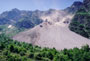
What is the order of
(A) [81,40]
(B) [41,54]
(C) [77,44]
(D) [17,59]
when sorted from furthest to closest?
(A) [81,40] → (C) [77,44] → (B) [41,54] → (D) [17,59]

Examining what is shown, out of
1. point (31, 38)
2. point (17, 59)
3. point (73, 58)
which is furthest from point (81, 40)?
point (17, 59)

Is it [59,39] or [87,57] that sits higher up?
[59,39]

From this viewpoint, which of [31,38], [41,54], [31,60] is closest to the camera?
[31,60]

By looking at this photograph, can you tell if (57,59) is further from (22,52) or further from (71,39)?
(71,39)

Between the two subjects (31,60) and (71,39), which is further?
(71,39)

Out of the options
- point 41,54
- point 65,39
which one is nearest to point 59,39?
point 65,39

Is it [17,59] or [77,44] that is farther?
[77,44]

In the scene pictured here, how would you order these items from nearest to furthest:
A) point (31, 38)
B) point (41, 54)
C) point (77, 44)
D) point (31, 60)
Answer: point (31, 60)
point (41, 54)
point (77, 44)
point (31, 38)

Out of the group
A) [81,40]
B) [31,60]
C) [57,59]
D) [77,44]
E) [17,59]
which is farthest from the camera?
[81,40]

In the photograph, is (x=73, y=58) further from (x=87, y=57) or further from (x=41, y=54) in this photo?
(x=41, y=54)
